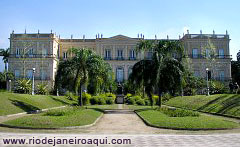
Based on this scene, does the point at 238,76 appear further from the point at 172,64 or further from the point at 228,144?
the point at 228,144

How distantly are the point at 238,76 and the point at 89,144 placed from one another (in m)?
63.1

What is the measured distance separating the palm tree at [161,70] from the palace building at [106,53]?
106 ft

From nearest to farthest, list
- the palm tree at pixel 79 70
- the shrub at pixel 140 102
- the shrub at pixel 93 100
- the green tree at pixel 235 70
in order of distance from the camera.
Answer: the palm tree at pixel 79 70 → the shrub at pixel 93 100 → the shrub at pixel 140 102 → the green tree at pixel 235 70

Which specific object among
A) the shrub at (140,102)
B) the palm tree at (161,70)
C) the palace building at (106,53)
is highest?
the palace building at (106,53)

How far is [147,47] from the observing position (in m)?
24.1

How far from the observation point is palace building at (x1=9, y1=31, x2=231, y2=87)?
57719 mm

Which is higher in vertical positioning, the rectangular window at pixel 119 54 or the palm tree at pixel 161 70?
the rectangular window at pixel 119 54

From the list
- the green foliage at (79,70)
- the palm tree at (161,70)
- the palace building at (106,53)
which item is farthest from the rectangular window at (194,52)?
the green foliage at (79,70)

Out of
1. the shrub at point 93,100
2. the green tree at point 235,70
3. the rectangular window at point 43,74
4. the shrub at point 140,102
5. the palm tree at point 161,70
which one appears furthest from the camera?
the green tree at point 235,70

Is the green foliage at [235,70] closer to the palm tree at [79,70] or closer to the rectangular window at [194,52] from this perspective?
the rectangular window at [194,52]

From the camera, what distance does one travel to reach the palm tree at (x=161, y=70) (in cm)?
2262

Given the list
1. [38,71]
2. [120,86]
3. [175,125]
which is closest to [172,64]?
[175,125]

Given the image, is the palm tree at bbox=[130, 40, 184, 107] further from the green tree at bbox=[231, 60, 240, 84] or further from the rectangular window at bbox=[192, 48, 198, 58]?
the green tree at bbox=[231, 60, 240, 84]

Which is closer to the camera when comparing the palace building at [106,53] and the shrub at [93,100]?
the shrub at [93,100]
